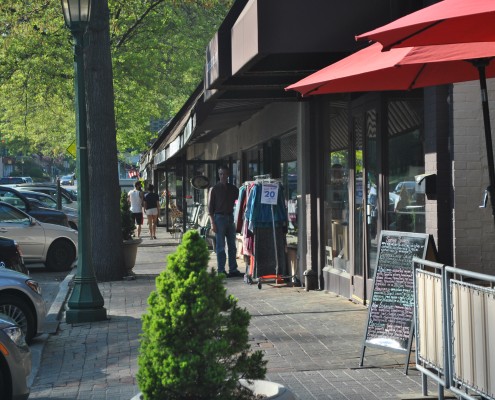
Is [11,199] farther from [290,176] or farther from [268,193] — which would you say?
[268,193]

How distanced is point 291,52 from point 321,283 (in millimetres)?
4717

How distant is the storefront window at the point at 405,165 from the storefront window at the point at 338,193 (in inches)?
73.5

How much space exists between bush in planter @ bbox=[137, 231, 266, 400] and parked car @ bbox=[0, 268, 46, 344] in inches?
219

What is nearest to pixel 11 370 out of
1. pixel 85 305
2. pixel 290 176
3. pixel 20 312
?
pixel 20 312

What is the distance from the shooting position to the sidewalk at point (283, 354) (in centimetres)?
770

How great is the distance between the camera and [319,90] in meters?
8.58

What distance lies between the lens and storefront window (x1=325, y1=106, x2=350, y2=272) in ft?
42.8

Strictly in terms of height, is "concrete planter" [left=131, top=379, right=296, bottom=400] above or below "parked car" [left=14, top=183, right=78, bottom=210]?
below

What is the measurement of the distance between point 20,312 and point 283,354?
→ 9.99ft

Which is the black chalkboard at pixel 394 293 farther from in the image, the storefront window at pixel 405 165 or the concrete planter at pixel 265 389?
the concrete planter at pixel 265 389

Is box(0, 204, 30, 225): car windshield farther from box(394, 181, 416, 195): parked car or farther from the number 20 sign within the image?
box(394, 181, 416, 195): parked car

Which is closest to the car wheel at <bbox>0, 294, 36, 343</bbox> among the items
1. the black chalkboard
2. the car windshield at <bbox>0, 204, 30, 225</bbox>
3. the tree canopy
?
the black chalkboard

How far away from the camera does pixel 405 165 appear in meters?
10.7

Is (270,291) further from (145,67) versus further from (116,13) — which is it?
(145,67)
